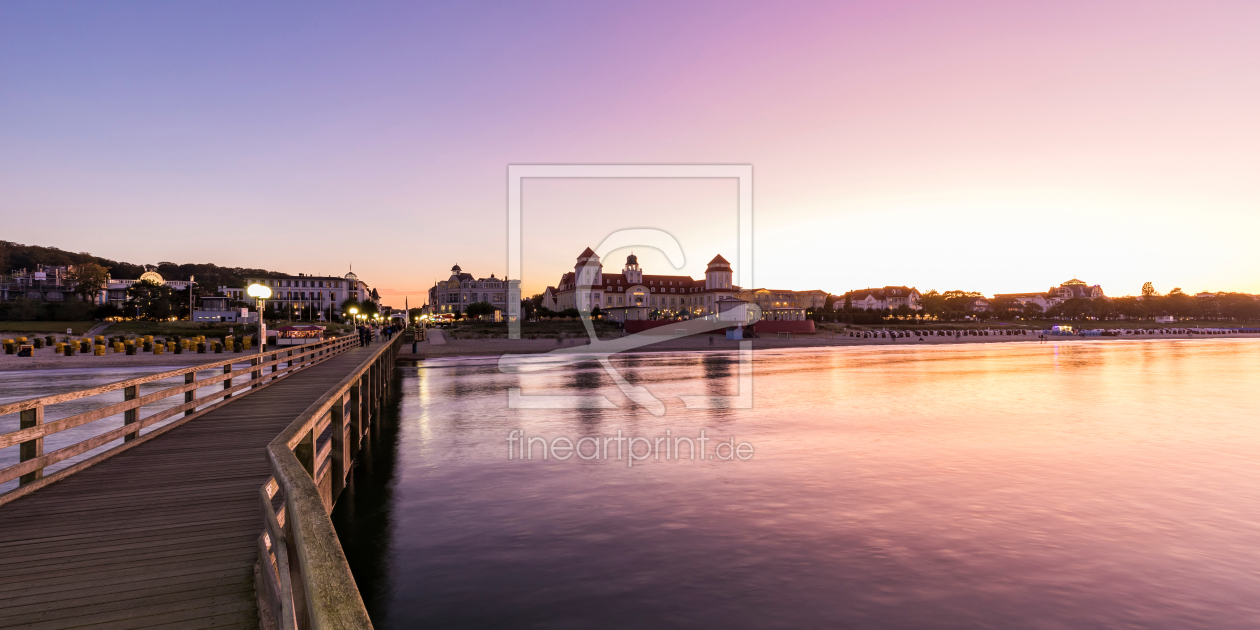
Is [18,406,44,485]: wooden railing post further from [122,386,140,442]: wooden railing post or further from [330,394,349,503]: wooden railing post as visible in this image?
[330,394,349,503]: wooden railing post

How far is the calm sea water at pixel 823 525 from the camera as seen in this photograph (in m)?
8.66

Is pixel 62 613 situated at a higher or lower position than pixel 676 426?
higher

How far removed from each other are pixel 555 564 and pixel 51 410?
26.3m

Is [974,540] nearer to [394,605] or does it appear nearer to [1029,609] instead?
[1029,609]

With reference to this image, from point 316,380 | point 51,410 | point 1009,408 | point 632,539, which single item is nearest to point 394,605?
point 632,539

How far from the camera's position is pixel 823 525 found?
11938 mm

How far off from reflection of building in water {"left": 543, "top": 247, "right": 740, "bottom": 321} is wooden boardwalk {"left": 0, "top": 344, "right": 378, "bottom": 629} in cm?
13974

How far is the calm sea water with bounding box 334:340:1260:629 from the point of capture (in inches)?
341

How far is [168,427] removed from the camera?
1195cm

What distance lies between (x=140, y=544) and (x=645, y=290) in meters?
160

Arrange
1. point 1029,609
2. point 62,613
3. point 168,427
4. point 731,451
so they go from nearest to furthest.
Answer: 1. point 62,613
2. point 1029,609
3. point 168,427
4. point 731,451

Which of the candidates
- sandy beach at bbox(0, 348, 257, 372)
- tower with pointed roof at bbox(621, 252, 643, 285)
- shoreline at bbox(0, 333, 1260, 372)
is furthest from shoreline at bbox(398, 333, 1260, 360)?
tower with pointed roof at bbox(621, 252, 643, 285)

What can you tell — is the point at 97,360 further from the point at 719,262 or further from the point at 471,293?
the point at 719,262

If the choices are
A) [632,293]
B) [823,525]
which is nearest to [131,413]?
[823,525]
